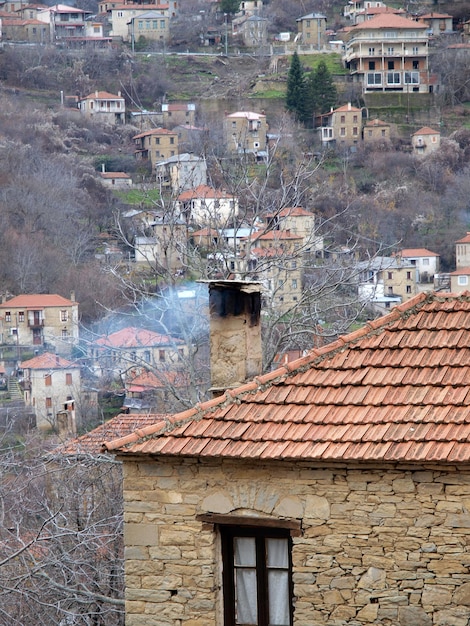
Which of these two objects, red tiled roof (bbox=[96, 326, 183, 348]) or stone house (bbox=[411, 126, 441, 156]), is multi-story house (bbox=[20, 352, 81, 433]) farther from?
stone house (bbox=[411, 126, 441, 156])

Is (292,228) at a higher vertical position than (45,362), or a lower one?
Answer: higher

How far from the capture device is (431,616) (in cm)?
715

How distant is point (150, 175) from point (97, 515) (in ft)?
327

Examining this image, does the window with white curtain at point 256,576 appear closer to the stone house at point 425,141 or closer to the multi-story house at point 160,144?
the multi-story house at point 160,144

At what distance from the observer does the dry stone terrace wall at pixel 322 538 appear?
7105mm

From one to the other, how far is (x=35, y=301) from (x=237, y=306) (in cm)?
7599

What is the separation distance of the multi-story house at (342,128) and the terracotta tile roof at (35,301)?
4648 centimetres

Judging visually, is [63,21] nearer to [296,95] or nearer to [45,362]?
[296,95]

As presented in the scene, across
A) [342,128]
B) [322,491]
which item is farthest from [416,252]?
[322,491]

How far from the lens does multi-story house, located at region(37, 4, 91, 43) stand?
157875 mm

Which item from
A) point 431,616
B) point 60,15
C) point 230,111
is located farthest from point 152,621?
point 60,15

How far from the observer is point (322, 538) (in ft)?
24.1

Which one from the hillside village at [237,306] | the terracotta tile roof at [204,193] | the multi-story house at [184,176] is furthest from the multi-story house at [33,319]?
the terracotta tile roof at [204,193]

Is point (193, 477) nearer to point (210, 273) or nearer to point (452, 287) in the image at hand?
point (210, 273)
